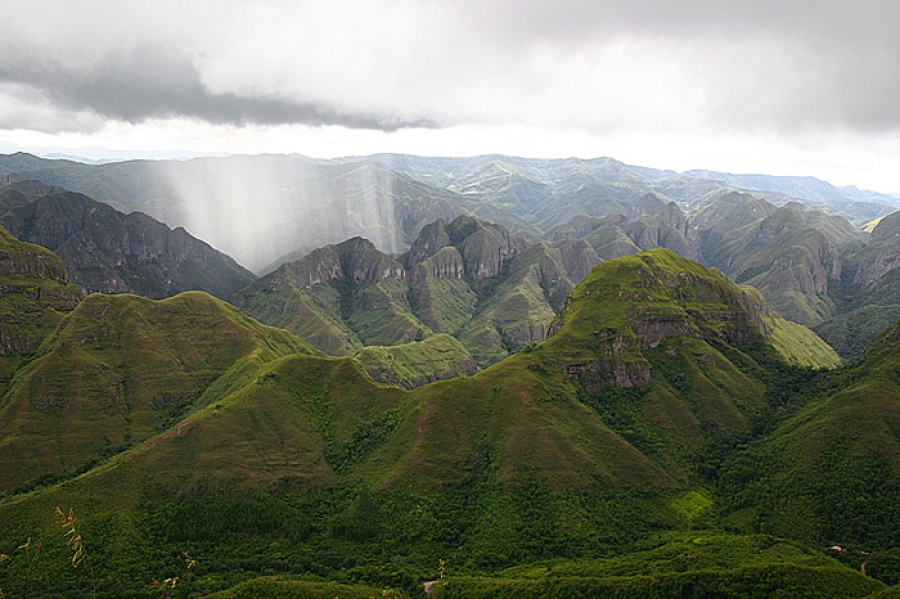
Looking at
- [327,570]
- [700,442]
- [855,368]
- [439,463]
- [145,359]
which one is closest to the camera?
[327,570]

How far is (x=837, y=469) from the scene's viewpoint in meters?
131

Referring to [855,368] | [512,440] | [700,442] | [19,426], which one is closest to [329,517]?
[512,440]

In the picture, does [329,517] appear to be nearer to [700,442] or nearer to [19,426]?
[19,426]

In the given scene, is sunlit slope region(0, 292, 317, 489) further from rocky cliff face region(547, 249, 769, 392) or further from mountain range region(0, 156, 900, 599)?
rocky cliff face region(547, 249, 769, 392)

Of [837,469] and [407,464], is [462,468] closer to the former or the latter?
[407,464]

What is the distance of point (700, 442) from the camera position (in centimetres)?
16275

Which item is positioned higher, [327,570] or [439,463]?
[439,463]

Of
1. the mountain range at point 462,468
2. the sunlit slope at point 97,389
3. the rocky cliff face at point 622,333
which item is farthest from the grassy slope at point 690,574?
the sunlit slope at point 97,389

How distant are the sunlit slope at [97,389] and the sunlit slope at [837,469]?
139236 millimetres

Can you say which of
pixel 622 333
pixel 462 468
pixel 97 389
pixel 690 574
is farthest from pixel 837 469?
pixel 97 389

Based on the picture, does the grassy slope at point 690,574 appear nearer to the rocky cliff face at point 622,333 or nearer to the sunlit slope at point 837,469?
the sunlit slope at point 837,469

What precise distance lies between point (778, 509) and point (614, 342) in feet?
207

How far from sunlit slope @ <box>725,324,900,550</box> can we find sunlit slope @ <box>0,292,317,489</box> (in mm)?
139236

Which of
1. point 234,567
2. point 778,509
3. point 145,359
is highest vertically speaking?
point 145,359
